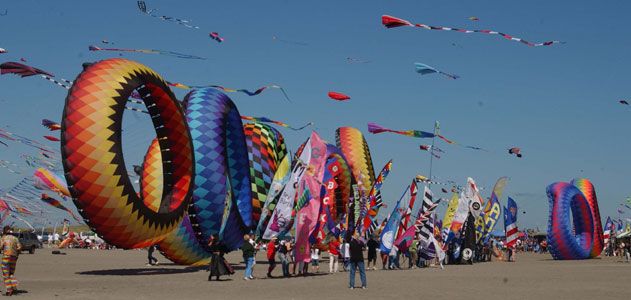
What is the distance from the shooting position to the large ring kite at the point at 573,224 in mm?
39219

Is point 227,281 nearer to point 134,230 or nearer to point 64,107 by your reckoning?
point 134,230

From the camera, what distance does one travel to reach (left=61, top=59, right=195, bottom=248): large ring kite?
18297 millimetres

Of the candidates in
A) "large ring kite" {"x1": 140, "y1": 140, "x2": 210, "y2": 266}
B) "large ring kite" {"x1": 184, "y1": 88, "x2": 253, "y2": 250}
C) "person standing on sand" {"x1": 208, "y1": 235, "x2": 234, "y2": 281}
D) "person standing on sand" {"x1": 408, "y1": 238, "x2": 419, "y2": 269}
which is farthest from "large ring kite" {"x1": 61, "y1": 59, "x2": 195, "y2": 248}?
"person standing on sand" {"x1": 408, "y1": 238, "x2": 419, "y2": 269}

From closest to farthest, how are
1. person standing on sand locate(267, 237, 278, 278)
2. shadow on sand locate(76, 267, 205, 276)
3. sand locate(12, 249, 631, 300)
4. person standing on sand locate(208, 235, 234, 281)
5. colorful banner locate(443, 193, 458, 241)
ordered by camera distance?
sand locate(12, 249, 631, 300) < person standing on sand locate(208, 235, 234, 281) < person standing on sand locate(267, 237, 278, 278) < shadow on sand locate(76, 267, 205, 276) < colorful banner locate(443, 193, 458, 241)

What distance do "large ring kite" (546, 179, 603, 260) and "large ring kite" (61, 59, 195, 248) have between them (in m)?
24.0

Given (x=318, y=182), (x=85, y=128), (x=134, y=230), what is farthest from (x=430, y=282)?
(x=85, y=128)

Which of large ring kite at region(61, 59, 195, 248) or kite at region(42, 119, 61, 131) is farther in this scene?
kite at region(42, 119, 61, 131)

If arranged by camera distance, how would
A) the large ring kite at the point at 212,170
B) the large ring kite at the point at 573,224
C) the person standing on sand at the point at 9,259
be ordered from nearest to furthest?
1. the person standing on sand at the point at 9,259
2. the large ring kite at the point at 212,170
3. the large ring kite at the point at 573,224

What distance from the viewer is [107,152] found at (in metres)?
18.6

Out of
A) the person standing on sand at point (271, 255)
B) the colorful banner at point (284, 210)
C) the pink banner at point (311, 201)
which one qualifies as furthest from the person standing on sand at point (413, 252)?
the person standing on sand at point (271, 255)

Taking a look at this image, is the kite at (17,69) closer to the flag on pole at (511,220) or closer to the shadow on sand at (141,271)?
the shadow on sand at (141,271)

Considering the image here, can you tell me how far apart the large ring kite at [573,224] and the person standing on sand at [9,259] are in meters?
29.2

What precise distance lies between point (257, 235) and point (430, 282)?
20.4ft

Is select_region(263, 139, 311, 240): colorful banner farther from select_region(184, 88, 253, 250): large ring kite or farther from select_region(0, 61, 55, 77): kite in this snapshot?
select_region(0, 61, 55, 77): kite
